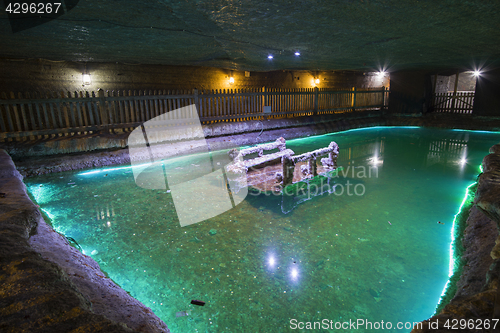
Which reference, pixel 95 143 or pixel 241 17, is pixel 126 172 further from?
pixel 241 17

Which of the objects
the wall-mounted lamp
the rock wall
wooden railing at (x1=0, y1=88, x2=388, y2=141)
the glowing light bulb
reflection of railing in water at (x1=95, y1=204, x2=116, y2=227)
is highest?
the wall-mounted lamp

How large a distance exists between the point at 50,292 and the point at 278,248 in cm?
272

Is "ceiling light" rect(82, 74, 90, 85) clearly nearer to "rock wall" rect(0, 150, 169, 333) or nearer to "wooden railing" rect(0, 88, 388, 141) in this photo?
"wooden railing" rect(0, 88, 388, 141)

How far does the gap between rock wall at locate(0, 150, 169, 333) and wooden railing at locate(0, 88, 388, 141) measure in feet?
21.6

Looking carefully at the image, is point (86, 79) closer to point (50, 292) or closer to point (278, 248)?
point (278, 248)

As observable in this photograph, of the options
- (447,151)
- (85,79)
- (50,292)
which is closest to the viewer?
(50,292)

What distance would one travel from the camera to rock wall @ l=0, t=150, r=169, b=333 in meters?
1.37

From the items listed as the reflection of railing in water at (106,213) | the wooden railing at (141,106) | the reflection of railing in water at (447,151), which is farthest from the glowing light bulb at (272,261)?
the wooden railing at (141,106)

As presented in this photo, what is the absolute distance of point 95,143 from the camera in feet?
Result: 28.1

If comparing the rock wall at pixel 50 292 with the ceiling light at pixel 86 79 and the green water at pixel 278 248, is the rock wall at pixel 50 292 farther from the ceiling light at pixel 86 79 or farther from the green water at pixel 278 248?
the ceiling light at pixel 86 79

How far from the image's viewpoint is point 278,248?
3723 mm

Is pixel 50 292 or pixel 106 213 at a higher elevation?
pixel 50 292

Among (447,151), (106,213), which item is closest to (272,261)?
(106,213)

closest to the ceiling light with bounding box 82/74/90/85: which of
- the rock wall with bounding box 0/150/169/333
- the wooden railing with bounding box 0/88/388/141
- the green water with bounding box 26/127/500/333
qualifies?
the wooden railing with bounding box 0/88/388/141
